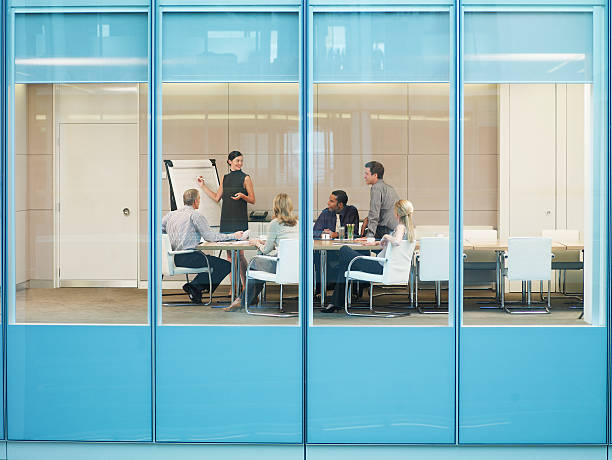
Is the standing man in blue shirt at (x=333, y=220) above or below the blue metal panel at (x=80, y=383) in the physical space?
above

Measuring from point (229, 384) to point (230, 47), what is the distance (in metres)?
2.54

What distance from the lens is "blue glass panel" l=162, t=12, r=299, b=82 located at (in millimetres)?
5875

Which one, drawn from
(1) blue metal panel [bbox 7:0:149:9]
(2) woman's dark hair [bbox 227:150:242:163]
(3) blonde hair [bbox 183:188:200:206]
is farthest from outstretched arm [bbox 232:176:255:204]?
(1) blue metal panel [bbox 7:0:149:9]

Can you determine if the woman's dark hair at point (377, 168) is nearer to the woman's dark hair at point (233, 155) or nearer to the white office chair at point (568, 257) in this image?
the woman's dark hair at point (233, 155)

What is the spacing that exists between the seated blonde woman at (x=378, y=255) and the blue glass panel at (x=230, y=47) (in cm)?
130

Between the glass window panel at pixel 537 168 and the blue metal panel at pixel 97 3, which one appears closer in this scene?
the glass window panel at pixel 537 168

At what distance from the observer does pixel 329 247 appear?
5.86 m

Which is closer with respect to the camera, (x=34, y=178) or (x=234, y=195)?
(x=234, y=195)

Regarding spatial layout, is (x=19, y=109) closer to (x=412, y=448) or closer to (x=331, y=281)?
(x=331, y=281)

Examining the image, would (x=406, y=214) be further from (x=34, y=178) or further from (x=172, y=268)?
(x=34, y=178)

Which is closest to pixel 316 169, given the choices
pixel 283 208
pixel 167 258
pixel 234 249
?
pixel 283 208

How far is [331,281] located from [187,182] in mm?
1315

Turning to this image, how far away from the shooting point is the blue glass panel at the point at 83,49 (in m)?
5.91

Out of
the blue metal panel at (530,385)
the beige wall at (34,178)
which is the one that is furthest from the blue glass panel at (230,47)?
the blue metal panel at (530,385)
